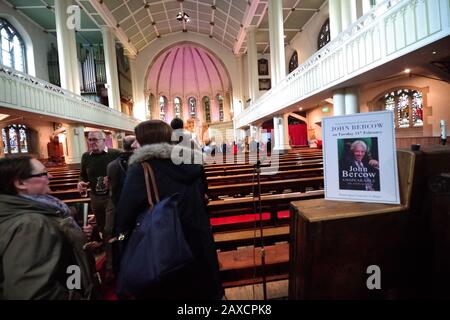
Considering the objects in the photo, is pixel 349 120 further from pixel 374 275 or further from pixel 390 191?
pixel 374 275

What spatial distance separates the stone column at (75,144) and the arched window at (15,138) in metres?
2.58

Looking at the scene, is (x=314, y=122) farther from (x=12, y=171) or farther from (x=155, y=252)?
(x=12, y=171)

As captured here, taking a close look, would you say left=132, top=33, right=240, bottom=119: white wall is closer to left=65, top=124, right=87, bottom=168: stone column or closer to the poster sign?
left=65, top=124, right=87, bottom=168: stone column

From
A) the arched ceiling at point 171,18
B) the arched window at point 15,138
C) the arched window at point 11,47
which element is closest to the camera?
the arched window at point 15,138

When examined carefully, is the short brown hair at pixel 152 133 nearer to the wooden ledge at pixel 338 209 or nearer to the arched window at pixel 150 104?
the wooden ledge at pixel 338 209

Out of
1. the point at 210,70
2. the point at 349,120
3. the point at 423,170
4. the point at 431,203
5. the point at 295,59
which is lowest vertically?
the point at 431,203

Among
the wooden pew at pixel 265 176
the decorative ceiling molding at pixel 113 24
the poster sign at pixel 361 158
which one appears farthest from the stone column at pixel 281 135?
the poster sign at pixel 361 158

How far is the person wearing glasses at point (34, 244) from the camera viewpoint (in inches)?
35.7

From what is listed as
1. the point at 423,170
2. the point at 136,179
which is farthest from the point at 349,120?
the point at 136,179

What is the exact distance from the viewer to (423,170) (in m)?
1.08

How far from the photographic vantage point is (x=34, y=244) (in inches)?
36.6

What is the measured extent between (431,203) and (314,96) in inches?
313

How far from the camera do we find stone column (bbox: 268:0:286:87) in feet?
35.3
